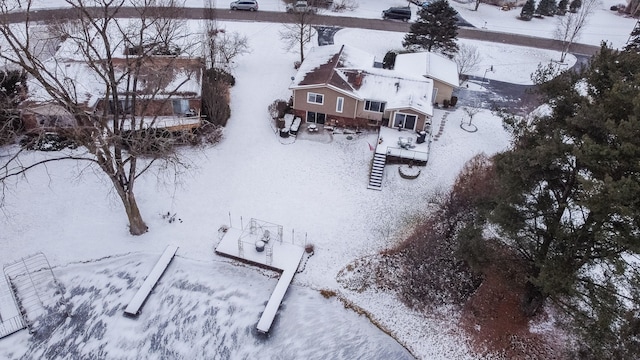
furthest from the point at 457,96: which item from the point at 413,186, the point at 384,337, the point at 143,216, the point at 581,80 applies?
the point at 143,216

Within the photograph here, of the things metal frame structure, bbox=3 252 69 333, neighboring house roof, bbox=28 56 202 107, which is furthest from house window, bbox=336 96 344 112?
metal frame structure, bbox=3 252 69 333

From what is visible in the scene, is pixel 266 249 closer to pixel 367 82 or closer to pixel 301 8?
pixel 367 82

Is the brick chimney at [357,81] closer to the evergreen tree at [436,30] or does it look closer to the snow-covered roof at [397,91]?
the snow-covered roof at [397,91]

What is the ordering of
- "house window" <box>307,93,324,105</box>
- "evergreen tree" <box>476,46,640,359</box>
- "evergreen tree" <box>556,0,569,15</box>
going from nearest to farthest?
"evergreen tree" <box>476,46,640,359</box>
"house window" <box>307,93,324,105</box>
"evergreen tree" <box>556,0,569,15</box>

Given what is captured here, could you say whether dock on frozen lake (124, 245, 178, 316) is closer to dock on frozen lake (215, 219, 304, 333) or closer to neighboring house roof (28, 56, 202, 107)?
dock on frozen lake (215, 219, 304, 333)

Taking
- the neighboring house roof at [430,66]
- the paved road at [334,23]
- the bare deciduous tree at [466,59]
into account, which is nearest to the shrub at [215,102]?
the neighboring house roof at [430,66]

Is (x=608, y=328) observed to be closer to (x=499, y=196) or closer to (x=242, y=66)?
(x=499, y=196)

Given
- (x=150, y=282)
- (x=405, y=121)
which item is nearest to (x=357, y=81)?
(x=405, y=121)
